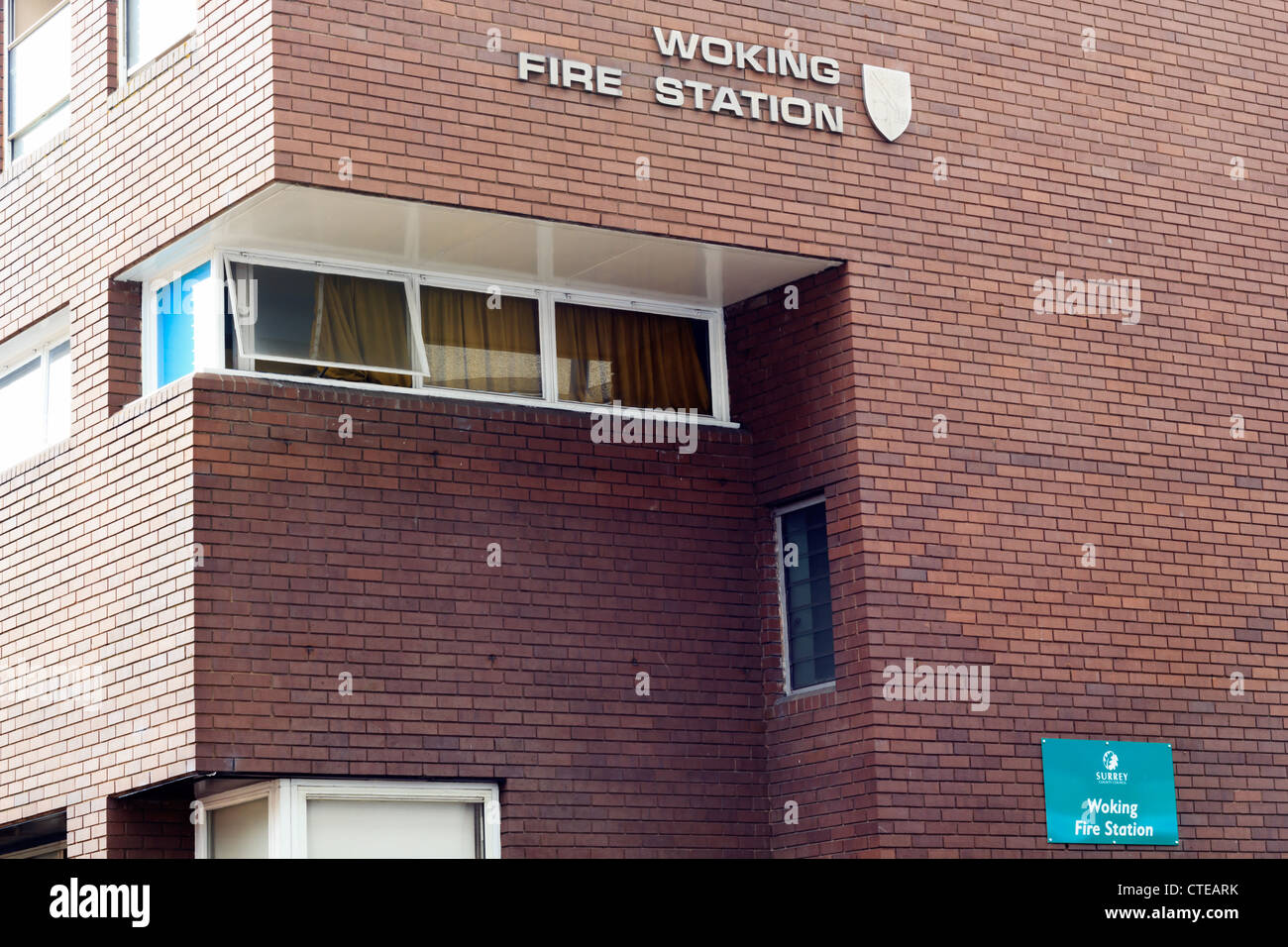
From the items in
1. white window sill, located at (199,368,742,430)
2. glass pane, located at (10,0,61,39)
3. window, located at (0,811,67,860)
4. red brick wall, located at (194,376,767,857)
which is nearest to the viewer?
red brick wall, located at (194,376,767,857)

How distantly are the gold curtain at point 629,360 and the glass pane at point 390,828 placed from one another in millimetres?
2952

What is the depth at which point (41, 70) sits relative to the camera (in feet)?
48.2

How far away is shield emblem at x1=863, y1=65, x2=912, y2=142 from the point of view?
1359 centimetres

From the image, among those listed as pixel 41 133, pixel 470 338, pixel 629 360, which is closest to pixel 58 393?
pixel 41 133

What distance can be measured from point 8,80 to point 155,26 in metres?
2.20

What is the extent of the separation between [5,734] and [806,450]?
5.52m

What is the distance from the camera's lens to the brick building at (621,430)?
480 inches

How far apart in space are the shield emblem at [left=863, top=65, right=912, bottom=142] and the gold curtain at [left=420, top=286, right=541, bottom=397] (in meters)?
2.63

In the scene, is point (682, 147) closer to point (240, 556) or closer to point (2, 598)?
point (240, 556)

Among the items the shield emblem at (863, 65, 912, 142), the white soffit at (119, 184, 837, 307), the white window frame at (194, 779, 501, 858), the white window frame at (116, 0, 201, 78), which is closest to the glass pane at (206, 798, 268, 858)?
the white window frame at (194, 779, 501, 858)

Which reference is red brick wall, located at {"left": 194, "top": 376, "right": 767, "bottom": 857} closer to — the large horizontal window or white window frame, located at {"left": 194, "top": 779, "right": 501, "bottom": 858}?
white window frame, located at {"left": 194, "top": 779, "right": 501, "bottom": 858}

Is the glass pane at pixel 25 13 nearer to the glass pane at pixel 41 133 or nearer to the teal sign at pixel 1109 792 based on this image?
the glass pane at pixel 41 133

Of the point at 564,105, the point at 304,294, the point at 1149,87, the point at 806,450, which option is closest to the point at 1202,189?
the point at 1149,87

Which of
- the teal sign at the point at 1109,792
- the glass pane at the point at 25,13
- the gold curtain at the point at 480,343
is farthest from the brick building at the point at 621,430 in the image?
the glass pane at the point at 25,13
